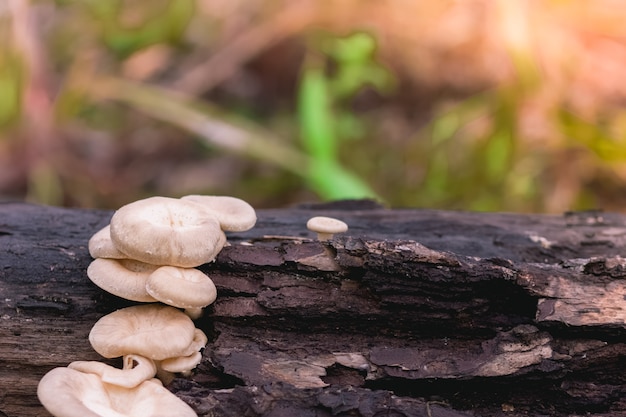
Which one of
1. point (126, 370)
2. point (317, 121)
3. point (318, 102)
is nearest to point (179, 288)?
point (126, 370)

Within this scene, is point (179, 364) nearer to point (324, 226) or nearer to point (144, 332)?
point (144, 332)

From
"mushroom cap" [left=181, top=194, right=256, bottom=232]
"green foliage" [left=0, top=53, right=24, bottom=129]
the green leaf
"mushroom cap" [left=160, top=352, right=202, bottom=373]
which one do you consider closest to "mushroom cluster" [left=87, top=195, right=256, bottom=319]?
"mushroom cap" [left=181, top=194, right=256, bottom=232]

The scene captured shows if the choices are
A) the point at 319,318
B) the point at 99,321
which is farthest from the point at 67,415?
the point at 319,318

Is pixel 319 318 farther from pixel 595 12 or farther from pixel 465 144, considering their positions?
pixel 595 12

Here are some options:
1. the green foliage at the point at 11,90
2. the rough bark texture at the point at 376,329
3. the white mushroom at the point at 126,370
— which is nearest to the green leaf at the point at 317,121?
the green foliage at the point at 11,90

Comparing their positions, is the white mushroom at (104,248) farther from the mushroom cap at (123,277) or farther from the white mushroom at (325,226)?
the white mushroom at (325,226)

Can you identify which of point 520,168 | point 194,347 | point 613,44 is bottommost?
point 194,347

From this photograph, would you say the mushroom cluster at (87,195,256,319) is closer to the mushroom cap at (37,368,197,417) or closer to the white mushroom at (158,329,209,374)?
the white mushroom at (158,329,209,374)
